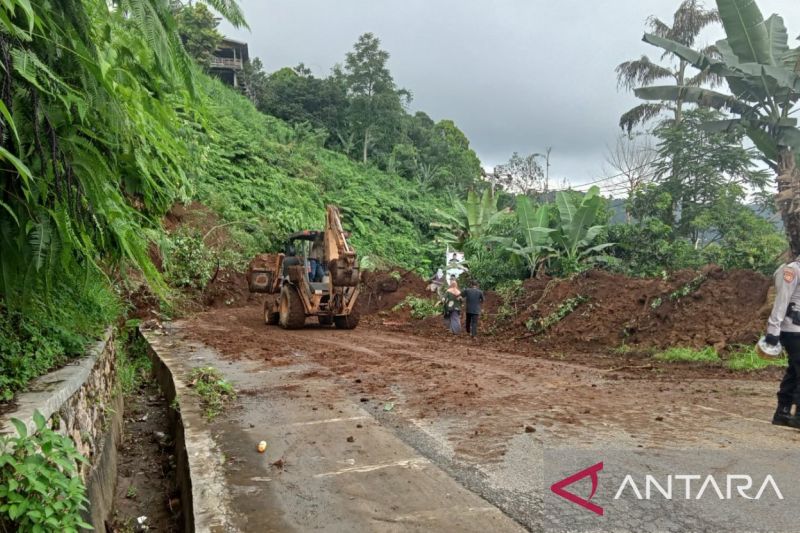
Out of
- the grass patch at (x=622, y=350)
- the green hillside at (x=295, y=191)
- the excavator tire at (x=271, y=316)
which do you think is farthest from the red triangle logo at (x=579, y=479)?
the green hillside at (x=295, y=191)

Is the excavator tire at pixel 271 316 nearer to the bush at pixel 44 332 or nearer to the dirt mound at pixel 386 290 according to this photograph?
the dirt mound at pixel 386 290

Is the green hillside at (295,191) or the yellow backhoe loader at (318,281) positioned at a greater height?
the green hillside at (295,191)

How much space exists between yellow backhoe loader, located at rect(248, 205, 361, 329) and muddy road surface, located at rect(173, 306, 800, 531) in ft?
10.3

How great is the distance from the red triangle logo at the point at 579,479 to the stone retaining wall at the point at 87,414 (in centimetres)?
298

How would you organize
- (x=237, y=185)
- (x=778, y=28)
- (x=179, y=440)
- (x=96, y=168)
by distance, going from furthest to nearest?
(x=237, y=185)
(x=778, y=28)
(x=179, y=440)
(x=96, y=168)

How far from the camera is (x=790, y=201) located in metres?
11.1

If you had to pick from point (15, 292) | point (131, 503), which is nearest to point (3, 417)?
point (15, 292)

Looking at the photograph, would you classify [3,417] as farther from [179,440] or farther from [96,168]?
[179,440]

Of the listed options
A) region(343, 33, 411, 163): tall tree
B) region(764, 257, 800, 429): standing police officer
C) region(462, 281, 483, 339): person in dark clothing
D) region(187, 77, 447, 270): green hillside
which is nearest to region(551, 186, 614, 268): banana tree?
region(462, 281, 483, 339): person in dark clothing

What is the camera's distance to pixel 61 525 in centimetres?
287

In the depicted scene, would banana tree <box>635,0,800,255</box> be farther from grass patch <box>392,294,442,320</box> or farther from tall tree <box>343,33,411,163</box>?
tall tree <box>343,33,411,163</box>

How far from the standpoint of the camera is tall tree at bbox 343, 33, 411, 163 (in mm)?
43125

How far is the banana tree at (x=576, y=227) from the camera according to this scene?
52.9ft

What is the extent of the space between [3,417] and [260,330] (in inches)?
439
